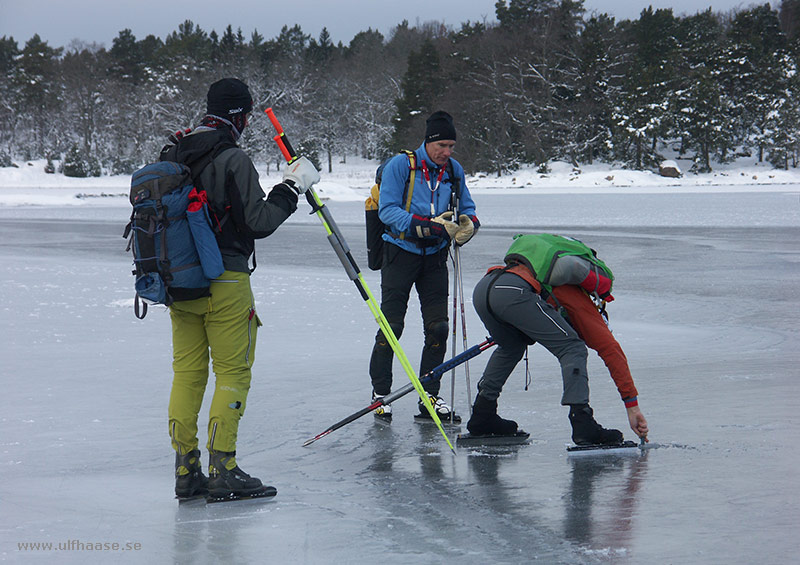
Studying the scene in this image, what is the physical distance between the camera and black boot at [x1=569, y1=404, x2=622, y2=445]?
413cm

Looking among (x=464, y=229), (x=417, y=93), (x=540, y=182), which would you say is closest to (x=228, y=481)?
(x=464, y=229)

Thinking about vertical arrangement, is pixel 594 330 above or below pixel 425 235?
below

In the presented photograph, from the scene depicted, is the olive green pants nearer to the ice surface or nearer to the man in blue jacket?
the ice surface

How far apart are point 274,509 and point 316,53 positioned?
79175mm

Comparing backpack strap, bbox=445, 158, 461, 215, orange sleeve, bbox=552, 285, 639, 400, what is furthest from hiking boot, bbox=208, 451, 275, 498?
backpack strap, bbox=445, 158, 461, 215

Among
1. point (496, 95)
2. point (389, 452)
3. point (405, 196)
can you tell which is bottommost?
point (389, 452)

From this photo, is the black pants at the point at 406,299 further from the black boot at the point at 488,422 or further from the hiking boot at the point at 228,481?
the hiking boot at the point at 228,481

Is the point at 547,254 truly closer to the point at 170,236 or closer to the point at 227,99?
the point at 227,99

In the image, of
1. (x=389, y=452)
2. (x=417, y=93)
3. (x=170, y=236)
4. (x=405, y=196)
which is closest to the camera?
(x=170, y=236)

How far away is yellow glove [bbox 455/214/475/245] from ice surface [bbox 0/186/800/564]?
1085 millimetres

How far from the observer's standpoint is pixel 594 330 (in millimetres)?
4059

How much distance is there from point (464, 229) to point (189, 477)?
2051mm

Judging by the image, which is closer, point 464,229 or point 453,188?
point 464,229

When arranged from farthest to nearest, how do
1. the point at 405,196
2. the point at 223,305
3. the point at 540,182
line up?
the point at 540,182
the point at 405,196
the point at 223,305
